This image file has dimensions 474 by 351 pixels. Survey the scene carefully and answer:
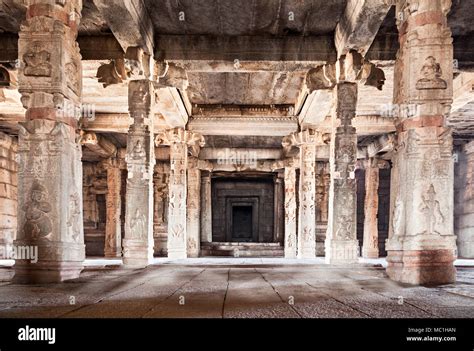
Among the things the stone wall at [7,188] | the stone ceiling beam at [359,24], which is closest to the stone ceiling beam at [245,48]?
the stone ceiling beam at [359,24]

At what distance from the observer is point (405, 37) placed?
5109 millimetres

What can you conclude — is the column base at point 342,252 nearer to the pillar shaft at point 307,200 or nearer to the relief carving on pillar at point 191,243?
the pillar shaft at point 307,200

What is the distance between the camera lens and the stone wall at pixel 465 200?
15320 mm

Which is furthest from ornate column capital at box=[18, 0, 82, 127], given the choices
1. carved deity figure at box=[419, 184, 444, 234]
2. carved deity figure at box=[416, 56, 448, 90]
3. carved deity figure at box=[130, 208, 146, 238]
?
carved deity figure at box=[419, 184, 444, 234]

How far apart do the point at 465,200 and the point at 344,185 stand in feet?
32.0

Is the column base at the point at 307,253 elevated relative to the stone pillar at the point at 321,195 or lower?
lower

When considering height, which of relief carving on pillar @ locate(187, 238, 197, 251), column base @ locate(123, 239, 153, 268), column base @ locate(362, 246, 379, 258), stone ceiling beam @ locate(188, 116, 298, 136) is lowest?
column base @ locate(362, 246, 379, 258)

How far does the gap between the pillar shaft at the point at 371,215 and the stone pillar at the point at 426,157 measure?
12360 millimetres

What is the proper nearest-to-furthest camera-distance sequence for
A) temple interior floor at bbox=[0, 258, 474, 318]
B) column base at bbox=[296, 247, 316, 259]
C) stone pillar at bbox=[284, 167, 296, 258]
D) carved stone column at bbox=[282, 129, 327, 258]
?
temple interior floor at bbox=[0, 258, 474, 318]
carved stone column at bbox=[282, 129, 327, 258]
column base at bbox=[296, 247, 316, 259]
stone pillar at bbox=[284, 167, 296, 258]

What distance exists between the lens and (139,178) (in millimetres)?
8141

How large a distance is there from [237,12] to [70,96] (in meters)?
3.58

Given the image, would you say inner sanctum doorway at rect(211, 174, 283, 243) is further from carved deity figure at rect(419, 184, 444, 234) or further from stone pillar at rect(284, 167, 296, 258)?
carved deity figure at rect(419, 184, 444, 234)

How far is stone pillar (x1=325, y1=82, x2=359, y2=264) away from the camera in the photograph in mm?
8227

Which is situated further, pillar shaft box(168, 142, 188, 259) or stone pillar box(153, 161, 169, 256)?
stone pillar box(153, 161, 169, 256)
